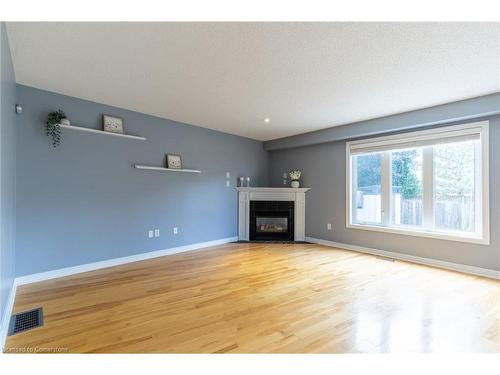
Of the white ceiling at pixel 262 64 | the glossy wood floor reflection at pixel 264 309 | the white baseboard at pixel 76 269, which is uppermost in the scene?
the white ceiling at pixel 262 64

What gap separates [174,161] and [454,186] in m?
4.48

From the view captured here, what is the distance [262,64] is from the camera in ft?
8.02

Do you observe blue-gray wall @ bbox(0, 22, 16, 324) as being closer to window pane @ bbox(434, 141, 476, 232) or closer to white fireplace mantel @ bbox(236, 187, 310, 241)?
white fireplace mantel @ bbox(236, 187, 310, 241)

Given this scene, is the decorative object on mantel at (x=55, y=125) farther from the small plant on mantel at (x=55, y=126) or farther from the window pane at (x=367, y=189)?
the window pane at (x=367, y=189)

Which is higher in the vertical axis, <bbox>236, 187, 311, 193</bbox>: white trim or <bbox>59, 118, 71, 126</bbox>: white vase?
<bbox>59, 118, 71, 126</bbox>: white vase

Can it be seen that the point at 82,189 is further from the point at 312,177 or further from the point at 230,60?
the point at 312,177

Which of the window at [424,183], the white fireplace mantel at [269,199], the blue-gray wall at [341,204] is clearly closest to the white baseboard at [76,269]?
the white fireplace mantel at [269,199]

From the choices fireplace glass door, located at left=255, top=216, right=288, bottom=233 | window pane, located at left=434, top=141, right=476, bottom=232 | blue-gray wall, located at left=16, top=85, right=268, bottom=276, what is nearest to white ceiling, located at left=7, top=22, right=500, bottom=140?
blue-gray wall, located at left=16, top=85, right=268, bottom=276

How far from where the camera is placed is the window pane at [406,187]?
161 inches

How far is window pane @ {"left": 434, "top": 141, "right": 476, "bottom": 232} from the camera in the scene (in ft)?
11.7

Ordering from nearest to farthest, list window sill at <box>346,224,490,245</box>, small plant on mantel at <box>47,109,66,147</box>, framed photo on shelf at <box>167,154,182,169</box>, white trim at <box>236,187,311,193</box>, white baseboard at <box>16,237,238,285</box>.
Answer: white baseboard at <box>16,237,238,285</box>
small plant on mantel at <box>47,109,66,147</box>
window sill at <box>346,224,490,245</box>
framed photo on shelf at <box>167,154,182,169</box>
white trim at <box>236,187,311,193</box>

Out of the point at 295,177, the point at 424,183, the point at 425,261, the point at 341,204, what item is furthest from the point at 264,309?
the point at 295,177

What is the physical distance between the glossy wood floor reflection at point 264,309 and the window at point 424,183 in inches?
31.9

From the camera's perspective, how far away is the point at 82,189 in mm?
3449
